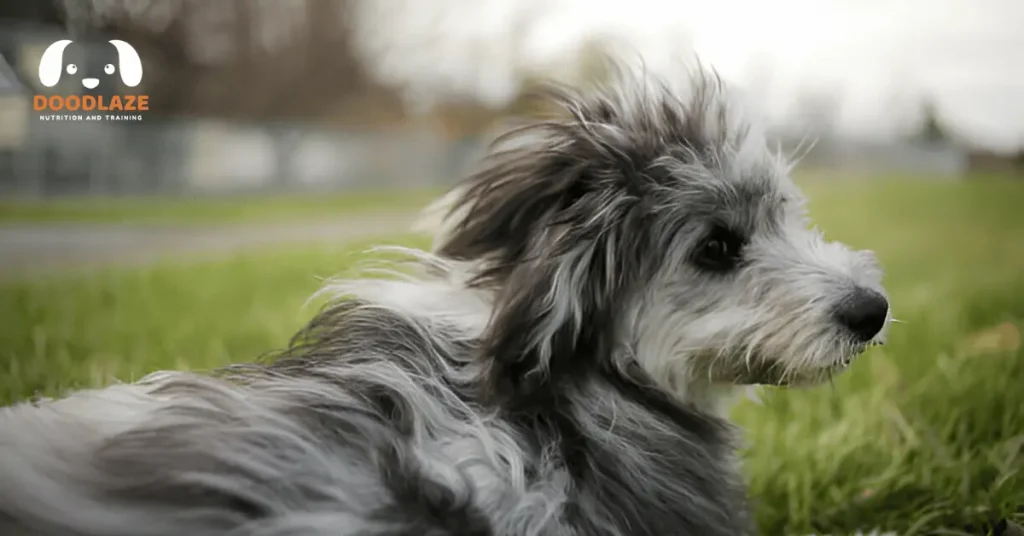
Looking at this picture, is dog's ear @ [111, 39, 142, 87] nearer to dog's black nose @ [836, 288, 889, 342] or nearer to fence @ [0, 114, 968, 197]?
fence @ [0, 114, 968, 197]

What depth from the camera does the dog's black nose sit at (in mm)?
1579

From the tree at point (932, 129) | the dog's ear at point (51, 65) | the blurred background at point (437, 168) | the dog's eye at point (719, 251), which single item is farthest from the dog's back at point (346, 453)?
the tree at point (932, 129)

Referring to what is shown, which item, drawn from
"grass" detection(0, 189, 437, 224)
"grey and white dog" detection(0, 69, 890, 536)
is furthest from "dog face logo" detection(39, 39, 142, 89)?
"grey and white dog" detection(0, 69, 890, 536)

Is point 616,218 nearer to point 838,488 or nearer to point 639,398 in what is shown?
point 639,398

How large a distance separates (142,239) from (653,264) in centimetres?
162

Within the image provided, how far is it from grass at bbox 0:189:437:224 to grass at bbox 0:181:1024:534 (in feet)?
0.49

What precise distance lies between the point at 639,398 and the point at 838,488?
0.88 meters

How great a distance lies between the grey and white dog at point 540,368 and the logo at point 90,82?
2.77 feet

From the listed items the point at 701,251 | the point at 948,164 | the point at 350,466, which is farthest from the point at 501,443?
the point at 948,164

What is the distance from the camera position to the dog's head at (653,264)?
1.58 meters

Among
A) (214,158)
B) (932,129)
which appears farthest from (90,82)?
(932,129)

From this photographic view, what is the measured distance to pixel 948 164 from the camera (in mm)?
2732

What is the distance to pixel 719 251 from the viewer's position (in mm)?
1698

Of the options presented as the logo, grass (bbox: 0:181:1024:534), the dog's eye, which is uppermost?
the logo
